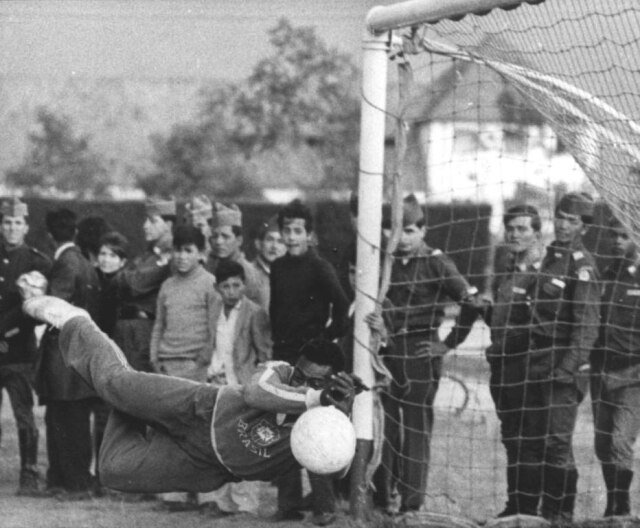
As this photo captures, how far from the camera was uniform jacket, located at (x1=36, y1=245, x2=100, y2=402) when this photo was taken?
7922mm

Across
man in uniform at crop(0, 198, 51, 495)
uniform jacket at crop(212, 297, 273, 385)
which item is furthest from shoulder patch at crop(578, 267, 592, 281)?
man in uniform at crop(0, 198, 51, 495)

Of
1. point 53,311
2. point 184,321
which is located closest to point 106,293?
point 184,321

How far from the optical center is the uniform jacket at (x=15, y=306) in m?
8.20

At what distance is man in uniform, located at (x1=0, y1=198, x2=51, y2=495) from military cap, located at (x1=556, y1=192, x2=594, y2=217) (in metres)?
3.42

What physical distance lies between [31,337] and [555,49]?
4097 mm

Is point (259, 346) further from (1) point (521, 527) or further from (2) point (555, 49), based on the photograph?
(2) point (555, 49)

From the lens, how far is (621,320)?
7.34 meters

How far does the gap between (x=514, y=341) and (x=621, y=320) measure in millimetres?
655

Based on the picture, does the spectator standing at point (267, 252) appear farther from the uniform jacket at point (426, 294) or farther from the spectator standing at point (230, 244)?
the uniform jacket at point (426, 294)

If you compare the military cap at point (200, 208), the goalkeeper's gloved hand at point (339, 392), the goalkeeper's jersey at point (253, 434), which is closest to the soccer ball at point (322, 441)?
the goalkeeper's gloved hand at point (339, 392)

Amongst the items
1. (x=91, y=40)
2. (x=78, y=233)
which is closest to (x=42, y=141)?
(x=91, y=40)

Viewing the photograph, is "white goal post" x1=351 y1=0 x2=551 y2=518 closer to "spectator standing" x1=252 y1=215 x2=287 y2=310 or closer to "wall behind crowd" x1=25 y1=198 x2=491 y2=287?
"spectator standing" x1=252 y1=215 x2=287 y2=310

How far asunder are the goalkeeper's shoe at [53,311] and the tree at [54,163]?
22.4 metres

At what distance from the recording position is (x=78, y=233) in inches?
345
